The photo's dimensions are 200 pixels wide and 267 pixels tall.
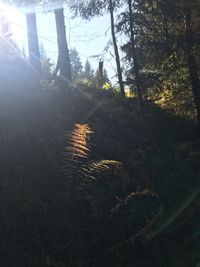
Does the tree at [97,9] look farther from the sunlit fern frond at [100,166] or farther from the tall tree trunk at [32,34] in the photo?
the sunlit fern frond at [100,166]

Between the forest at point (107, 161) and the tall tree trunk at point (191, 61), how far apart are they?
0.04 m

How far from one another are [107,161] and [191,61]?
11244 millimetres

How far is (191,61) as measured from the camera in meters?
19.2

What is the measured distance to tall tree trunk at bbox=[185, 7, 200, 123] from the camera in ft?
62.7

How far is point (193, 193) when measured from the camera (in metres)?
11.2

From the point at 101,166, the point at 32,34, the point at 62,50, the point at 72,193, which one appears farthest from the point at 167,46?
the point at 72,193

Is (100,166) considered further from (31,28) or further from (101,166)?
(31,28)

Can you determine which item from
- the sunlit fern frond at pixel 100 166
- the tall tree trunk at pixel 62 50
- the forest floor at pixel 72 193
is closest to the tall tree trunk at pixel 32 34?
the tall tree trunk at pixel 62 50

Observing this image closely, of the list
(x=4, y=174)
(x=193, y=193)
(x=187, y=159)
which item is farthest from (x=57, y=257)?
(x=187, y=159)

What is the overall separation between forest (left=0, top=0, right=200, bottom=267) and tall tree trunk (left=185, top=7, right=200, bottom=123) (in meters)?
0.04

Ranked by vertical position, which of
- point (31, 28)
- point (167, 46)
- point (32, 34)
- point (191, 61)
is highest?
point (31, 28)

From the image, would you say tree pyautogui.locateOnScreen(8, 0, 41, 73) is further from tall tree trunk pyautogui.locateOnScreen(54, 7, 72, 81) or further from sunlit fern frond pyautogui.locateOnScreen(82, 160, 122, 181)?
sunlit fern frond pyautogui.locateOnScreen(82, 160, 122, 181)

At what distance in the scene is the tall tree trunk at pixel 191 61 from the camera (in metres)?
19.1

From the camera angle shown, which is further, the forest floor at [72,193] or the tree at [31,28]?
the tree at [31,28]
